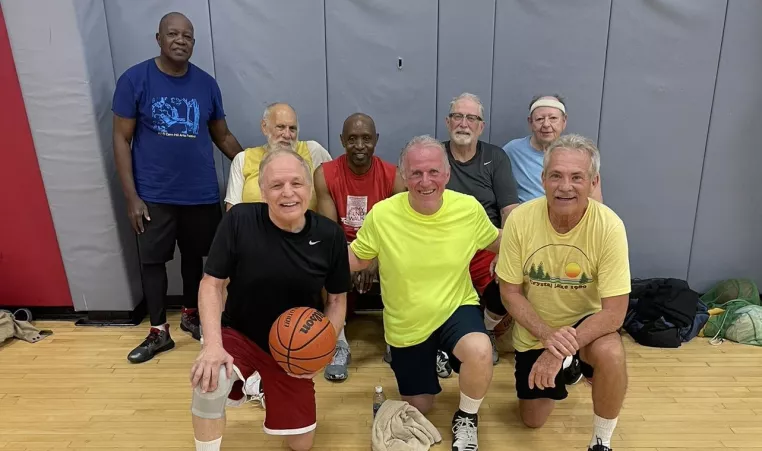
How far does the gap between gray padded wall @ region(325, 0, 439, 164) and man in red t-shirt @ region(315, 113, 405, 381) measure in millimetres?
425

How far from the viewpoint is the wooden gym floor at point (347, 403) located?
2229 mm

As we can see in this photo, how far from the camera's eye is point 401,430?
85.5 inches

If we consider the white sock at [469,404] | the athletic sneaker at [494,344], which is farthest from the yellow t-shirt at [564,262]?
the athletic sneaker at [494,344]

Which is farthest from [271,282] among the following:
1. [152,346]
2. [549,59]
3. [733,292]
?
[733,292]

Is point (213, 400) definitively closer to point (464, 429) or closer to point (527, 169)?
point (464, 429)

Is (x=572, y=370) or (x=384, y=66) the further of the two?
(x=384, y=66)

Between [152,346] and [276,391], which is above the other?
[276,391]

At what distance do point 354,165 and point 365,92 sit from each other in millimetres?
616

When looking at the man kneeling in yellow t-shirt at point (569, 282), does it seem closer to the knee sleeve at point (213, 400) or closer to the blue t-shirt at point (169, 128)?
the knee sleeve at point (213, 400)

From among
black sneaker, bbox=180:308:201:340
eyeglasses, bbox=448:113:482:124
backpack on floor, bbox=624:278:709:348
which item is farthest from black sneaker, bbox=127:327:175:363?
backpack on floor, bbox=624:278:709:348

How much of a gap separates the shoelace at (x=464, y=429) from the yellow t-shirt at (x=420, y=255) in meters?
0.38

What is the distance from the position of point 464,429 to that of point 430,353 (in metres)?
0.34

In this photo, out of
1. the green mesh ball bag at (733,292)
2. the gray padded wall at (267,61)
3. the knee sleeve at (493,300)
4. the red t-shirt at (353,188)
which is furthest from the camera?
the green mesh ball bag at (733,292)

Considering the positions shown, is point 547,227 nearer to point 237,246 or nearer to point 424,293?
point 424,293
